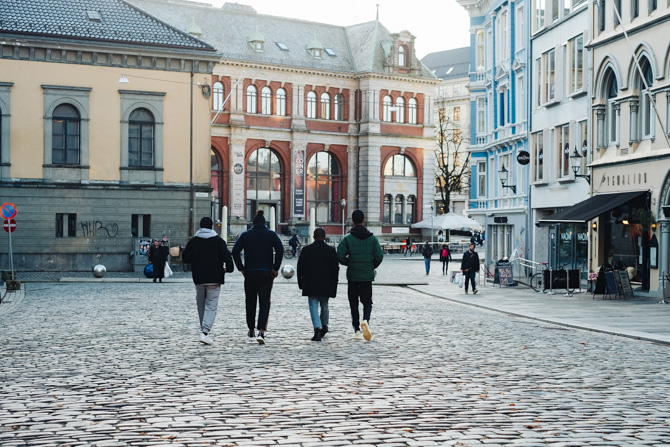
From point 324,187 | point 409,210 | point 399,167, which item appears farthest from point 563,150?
point 409,210

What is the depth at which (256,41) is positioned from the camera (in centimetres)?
7431

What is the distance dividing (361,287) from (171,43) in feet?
101

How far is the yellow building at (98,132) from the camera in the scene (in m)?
41.5

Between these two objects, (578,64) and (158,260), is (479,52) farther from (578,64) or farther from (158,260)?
(158,260)

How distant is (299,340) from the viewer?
1499 cm

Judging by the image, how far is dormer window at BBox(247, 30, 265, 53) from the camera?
74.2 m

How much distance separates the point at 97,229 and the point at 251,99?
3289 centimetres

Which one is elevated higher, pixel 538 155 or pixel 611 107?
pixel 611 107

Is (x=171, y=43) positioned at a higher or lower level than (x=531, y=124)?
higher

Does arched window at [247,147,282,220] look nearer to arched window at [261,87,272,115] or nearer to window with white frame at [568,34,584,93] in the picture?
arched window at [261,87,272,115]

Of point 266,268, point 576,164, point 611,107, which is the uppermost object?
point 611,107

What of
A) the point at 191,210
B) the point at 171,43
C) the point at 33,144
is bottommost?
the point at 191,210

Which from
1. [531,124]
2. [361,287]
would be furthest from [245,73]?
[361,287]

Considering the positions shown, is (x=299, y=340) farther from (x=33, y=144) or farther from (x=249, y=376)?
(x=33, y=144)
